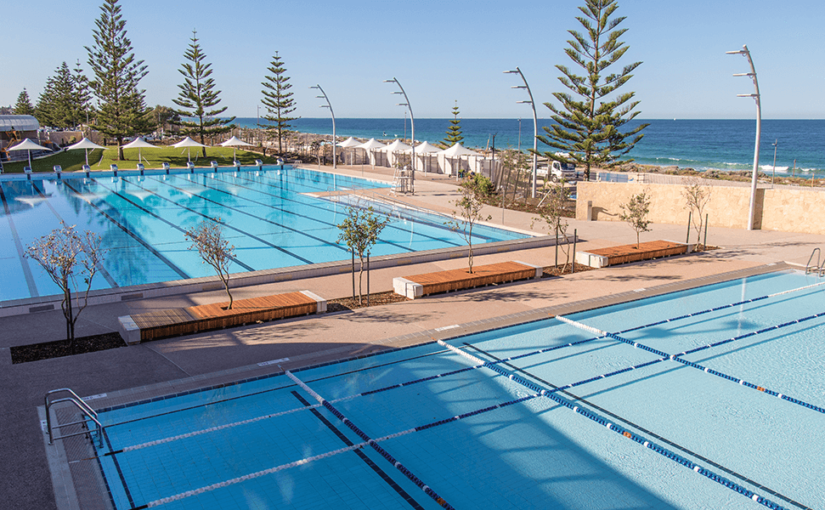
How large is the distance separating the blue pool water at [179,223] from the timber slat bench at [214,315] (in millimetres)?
3928

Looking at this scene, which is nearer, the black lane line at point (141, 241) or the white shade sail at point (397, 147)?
the black lane line at point (141, 241)

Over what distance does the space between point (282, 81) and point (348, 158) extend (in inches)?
346

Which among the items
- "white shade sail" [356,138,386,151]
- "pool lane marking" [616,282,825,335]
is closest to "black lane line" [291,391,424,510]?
"pool lane marking" [616,282,825,335]

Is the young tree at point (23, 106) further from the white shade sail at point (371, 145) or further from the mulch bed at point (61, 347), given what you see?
the mulch bed at point (61, 347)

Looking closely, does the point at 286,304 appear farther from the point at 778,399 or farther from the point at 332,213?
the point at 332,213

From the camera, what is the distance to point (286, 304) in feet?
32.4

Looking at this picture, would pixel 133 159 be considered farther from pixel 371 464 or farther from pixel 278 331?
pixel 371 464

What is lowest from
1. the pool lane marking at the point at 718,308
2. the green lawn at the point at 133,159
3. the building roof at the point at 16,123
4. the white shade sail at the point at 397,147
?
the pool lane marking at the point at 718,308

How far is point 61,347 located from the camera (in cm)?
834

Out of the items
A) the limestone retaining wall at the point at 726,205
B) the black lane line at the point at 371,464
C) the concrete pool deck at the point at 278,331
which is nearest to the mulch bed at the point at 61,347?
the concrete pool deck at the point at 278,331

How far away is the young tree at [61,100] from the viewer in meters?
53.1

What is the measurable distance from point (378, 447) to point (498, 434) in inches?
52.3

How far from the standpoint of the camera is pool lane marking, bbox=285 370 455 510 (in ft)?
17.8

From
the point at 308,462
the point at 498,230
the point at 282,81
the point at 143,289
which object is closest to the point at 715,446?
the point at 308,462
